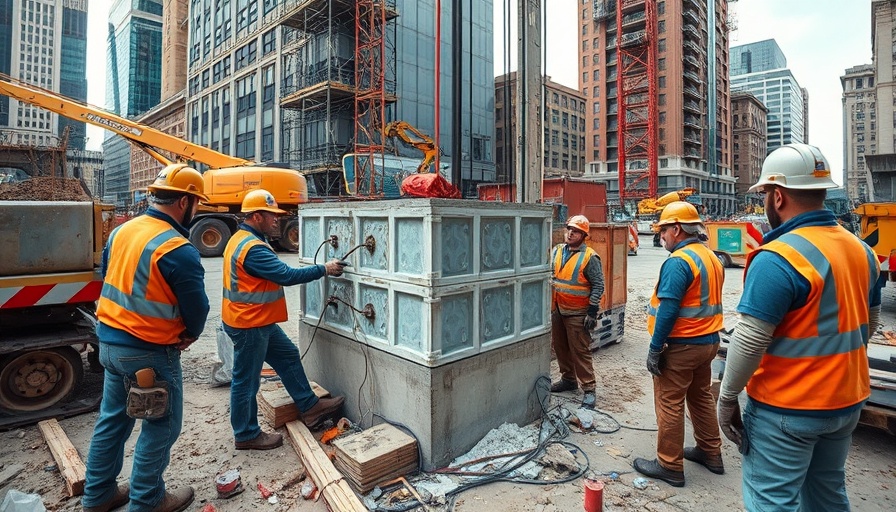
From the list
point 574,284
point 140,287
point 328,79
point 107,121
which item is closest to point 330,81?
point 328,79

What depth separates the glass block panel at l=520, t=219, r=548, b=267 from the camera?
13.0ft

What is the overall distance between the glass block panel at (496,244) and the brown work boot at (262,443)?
7.02 ft

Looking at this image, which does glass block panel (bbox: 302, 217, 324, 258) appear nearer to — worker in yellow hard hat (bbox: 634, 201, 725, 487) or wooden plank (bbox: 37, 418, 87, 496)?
wooden plank (bbox: 37, 418, 87, 496)

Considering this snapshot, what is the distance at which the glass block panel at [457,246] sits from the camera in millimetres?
3273

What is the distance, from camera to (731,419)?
7.18ft

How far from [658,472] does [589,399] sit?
1325 millimetres

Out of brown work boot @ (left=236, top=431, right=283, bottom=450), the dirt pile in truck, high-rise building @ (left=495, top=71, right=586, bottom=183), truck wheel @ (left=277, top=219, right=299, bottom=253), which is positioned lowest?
brown work boot @ (left=236, top=431, right=283, bottom=450)

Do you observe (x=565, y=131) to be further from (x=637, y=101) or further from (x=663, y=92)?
(x=663, y=92)

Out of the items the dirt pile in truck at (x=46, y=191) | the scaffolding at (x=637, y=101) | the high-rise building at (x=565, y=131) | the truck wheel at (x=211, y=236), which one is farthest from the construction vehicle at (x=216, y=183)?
the high-rise building at (x=565, y=131)

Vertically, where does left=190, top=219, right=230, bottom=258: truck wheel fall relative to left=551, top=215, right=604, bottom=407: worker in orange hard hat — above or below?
above

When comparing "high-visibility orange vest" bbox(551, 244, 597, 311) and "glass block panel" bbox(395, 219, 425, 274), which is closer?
"glass block panel" bbox(395, 219, 425, 274)

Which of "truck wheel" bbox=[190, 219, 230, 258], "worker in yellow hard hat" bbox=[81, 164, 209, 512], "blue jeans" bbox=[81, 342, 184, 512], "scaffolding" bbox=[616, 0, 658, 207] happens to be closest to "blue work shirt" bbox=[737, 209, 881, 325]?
"worker in yellow hard hat" bbox=[81, 164, 209, 512]

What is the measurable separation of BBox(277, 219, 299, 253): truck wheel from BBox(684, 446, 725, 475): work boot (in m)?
16.2

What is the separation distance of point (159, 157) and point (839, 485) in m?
20.4
